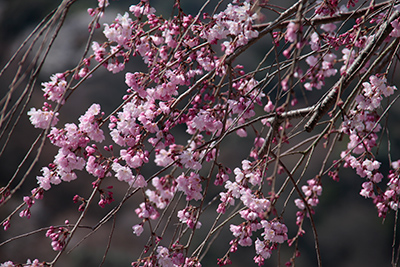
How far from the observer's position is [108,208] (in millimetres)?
3279

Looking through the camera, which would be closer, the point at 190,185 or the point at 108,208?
the point at 190,185

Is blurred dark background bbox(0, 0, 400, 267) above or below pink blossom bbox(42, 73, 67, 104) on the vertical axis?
above

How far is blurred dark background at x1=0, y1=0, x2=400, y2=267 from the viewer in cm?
288

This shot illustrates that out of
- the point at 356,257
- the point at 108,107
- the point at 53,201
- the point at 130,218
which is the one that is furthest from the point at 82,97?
the point at 356,257

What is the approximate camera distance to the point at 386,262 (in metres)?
2.84

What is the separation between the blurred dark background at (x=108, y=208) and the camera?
2881 millimetres

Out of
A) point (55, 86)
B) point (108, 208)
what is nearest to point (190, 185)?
point (55, 86)

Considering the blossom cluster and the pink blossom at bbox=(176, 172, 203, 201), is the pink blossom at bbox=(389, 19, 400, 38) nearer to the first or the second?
the blossom cluster

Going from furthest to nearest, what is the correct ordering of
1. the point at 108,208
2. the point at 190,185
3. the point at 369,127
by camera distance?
1. the point at 108,208
2. the point at 369,127
3. the point at 190,185

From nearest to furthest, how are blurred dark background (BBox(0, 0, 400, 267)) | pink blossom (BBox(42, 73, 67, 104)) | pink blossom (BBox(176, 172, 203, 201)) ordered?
pink blossom (BBox(176, 172, 203, 201)) < pink blossom (BBox(42, 73, 67, 104)) < blurred dark background (BBox(0, 0, 400, 267))

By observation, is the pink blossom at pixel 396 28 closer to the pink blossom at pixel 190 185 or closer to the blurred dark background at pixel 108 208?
the pink blossom at pixel 190 185

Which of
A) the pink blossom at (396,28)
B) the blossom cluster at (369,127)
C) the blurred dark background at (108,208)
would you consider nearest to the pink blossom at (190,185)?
the blossom cluster at (369,127)

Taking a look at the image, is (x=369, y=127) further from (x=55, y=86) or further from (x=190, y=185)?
(x=55, y=86)

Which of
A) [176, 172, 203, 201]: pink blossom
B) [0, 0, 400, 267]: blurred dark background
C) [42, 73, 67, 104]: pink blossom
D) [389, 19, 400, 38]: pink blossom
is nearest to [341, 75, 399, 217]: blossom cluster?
[389, 19, 400, 38]: pink blossom
